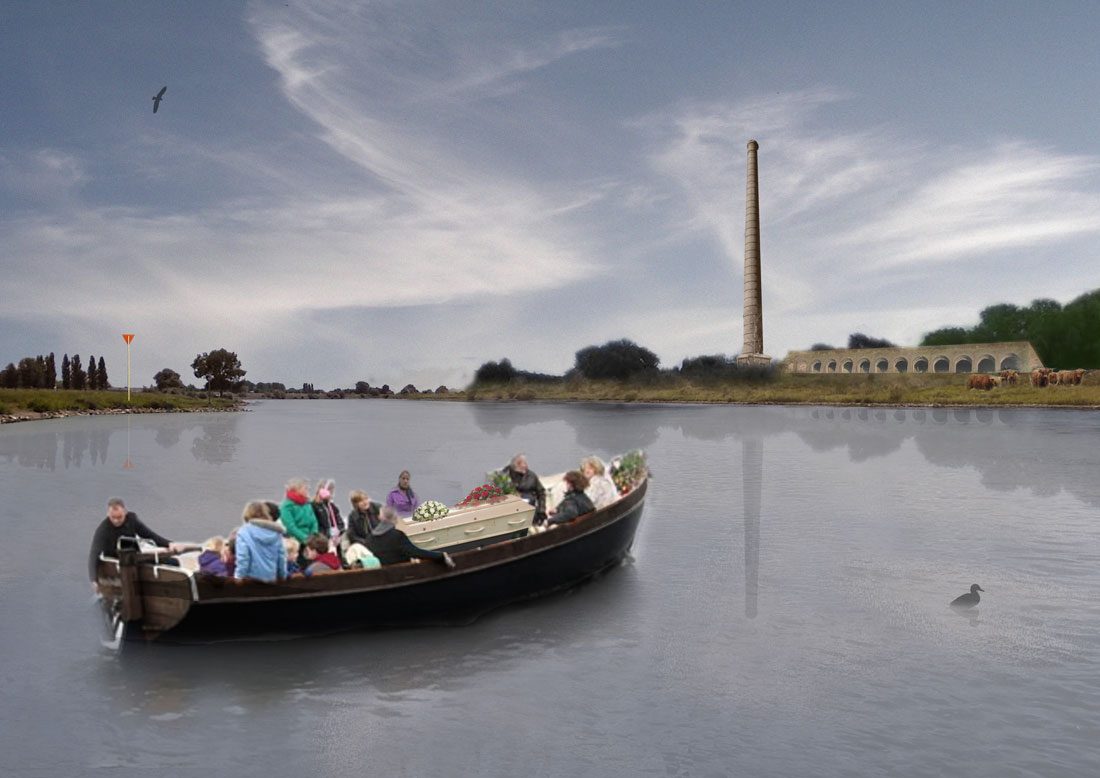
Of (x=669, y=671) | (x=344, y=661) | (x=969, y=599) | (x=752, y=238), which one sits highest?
(x=752, y=238)

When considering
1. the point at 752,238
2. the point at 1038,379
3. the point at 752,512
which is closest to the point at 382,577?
the point at 752,512

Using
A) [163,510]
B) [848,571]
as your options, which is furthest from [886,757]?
[163,510]

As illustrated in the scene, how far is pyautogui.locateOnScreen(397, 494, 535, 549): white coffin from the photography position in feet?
42.7

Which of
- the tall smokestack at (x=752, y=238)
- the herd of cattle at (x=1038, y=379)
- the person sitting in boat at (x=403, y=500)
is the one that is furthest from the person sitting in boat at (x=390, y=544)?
the tall smokestack at (x=752, y=238)

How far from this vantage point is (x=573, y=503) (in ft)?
45.4

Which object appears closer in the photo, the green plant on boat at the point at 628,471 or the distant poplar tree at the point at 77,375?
the green plant on boat at the point at 628,471

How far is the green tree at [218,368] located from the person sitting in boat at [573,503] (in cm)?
14545

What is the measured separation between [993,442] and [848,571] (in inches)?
1334

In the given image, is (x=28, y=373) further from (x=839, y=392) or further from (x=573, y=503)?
(x=573, y=503)

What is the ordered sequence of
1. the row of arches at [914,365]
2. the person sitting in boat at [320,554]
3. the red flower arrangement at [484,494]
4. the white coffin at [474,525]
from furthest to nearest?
the row of arches at [914,365]
the red flower arrangement at [484,494]
the white coffin at [474,525]
the person sitting in boat at [320,554]

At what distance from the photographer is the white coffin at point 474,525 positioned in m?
13.0

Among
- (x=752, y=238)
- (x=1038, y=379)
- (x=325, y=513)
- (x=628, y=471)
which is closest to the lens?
(x=325, y=513)

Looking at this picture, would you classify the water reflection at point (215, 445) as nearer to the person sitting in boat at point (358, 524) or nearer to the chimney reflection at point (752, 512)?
the chimney reflection at point (752, 512)

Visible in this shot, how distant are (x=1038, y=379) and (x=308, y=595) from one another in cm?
8301
